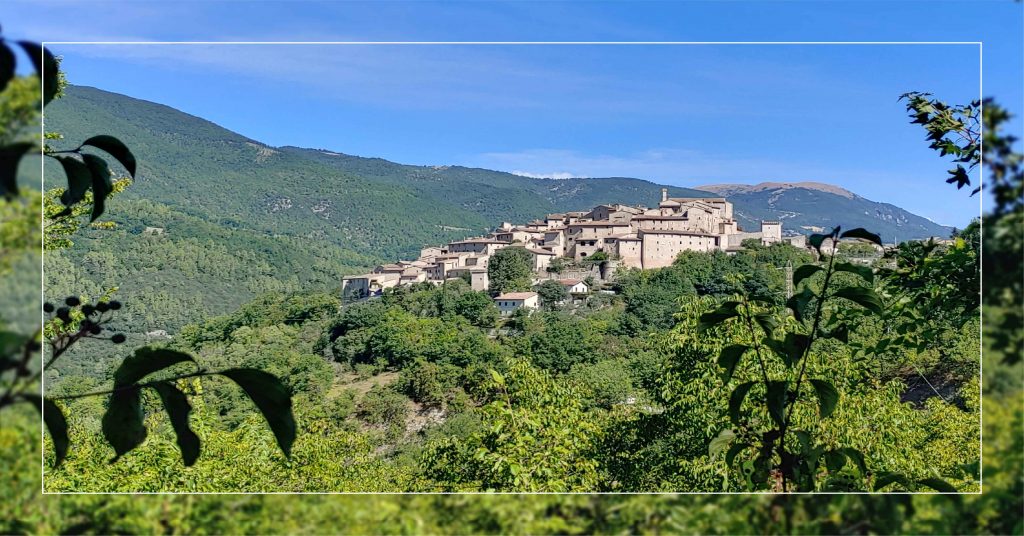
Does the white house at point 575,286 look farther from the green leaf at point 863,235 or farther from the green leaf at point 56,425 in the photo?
the green leaf at point 56,425

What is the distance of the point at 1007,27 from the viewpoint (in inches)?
58.3

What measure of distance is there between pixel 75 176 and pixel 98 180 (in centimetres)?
3

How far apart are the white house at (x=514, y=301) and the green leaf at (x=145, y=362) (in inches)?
132

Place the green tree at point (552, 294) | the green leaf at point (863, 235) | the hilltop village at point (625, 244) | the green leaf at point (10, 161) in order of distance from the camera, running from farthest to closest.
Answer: the green tree at point (552, 294)
the hilltop village at point (625, 244)
the green leaf at point (863, 235)
the green leaf at point (10, 161)

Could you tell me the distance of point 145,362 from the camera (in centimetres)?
63

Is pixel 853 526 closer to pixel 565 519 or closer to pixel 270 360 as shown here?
pixel 565 519

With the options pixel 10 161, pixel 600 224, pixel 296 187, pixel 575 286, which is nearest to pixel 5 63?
pixel 10 161

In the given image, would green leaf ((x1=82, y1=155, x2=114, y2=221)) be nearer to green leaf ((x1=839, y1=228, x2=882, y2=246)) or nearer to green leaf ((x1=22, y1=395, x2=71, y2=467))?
green leaf ((x1=22, y1=395, x2=71, y2=467))

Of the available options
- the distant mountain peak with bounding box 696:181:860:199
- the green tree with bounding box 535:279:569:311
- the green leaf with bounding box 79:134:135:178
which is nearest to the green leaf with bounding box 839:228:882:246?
the green leaf with bounding box 79:134:135:178

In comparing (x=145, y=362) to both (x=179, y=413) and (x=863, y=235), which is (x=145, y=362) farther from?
(x=863, y=235)

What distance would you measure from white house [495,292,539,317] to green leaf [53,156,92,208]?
130 inches

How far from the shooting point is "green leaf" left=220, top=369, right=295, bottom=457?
555 mm

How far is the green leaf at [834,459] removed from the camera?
3.65 ft

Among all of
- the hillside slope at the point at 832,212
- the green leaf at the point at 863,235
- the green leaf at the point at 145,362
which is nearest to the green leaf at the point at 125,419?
the green leaf at the point at 145,362
